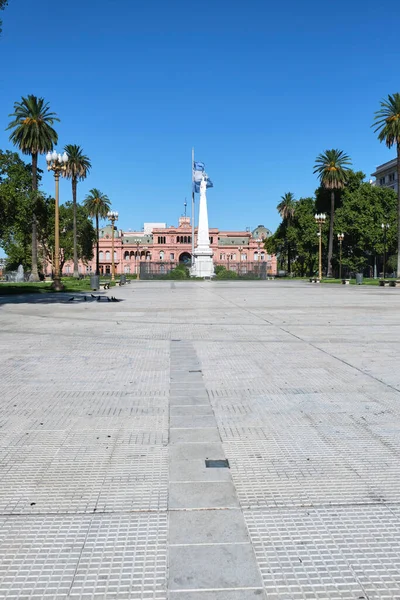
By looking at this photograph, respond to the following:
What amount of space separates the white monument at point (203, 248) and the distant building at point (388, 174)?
3624 cm

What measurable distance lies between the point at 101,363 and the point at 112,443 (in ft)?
12.7

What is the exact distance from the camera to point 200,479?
367 centimetres

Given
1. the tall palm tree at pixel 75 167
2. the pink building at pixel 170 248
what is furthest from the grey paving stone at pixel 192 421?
the pink building at pixel 170 248

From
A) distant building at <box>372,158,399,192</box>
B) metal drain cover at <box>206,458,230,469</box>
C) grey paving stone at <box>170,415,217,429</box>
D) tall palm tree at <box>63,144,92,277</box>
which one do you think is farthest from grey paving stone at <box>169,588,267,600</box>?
distant building at <box>372,158,399,192</box>

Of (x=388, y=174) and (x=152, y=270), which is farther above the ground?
(x=388, y=174)

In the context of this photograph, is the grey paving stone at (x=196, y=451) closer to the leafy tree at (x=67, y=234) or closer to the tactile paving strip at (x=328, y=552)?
the tactile paving strip at (x=328, y=552)

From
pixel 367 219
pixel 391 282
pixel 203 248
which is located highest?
pixel 367 219

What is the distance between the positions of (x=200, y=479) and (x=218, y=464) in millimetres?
319

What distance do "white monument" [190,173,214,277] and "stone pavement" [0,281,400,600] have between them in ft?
210

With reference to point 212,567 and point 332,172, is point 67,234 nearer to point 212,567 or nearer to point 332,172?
point 332,172

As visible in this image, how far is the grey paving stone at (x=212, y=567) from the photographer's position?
2477 mm

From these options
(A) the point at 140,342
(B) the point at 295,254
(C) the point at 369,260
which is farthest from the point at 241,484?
(B) the point at 295,254

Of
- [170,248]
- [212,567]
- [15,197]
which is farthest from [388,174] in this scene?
[212,567]

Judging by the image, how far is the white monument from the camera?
7144 centimetres
